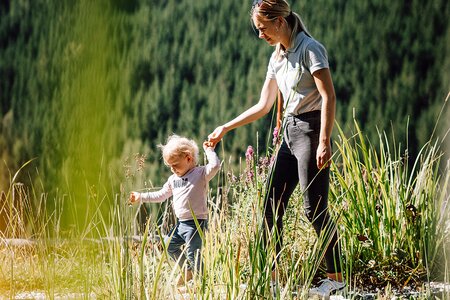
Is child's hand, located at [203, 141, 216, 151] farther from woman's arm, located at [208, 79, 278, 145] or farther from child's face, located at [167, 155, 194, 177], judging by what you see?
child's face, located at [167, 155, 194, 177]

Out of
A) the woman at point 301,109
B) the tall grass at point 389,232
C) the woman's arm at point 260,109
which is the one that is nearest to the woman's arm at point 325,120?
the woman at point 301,109

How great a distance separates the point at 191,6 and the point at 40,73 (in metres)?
4.37

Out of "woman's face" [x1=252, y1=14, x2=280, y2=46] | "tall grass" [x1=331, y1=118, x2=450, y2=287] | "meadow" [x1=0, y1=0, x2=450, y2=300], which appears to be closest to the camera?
"meadow" [x1=0, y1=0, x2=450, y2=300]

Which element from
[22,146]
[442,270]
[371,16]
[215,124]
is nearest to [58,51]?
[22,146]

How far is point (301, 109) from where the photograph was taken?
2.73 metres

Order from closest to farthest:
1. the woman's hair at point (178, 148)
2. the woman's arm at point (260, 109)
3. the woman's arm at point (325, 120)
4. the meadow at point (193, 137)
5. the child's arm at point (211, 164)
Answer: the meadow at point (193, 137) < the woman's arm at point (325, 120) < the woman's arm at point (260, 109) < the child's arm at point (211, 164) < the woman's hair at point (178, 148)

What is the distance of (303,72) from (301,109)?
0.17m

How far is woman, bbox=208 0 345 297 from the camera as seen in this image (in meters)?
2.61

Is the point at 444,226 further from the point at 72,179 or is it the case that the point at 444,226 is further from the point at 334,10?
the point at 72,179

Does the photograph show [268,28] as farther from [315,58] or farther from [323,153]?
[323,153]

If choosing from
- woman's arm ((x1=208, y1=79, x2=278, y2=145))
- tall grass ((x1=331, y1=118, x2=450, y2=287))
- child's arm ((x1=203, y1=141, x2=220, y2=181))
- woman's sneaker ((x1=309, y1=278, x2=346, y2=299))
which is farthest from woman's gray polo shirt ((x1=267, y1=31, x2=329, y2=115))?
woman's sneaker ((x1=309, y1=278, x2=346, y2=299))

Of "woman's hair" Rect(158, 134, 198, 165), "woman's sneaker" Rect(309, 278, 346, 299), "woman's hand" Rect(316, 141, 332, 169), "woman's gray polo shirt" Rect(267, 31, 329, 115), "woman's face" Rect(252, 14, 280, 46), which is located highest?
"woman's face" Rect(252, 14, 280, 46)

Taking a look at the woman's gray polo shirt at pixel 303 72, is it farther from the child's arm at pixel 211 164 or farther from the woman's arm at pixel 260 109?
the child's arm at pixel 211 164

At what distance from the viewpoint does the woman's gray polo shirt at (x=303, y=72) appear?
264cm
